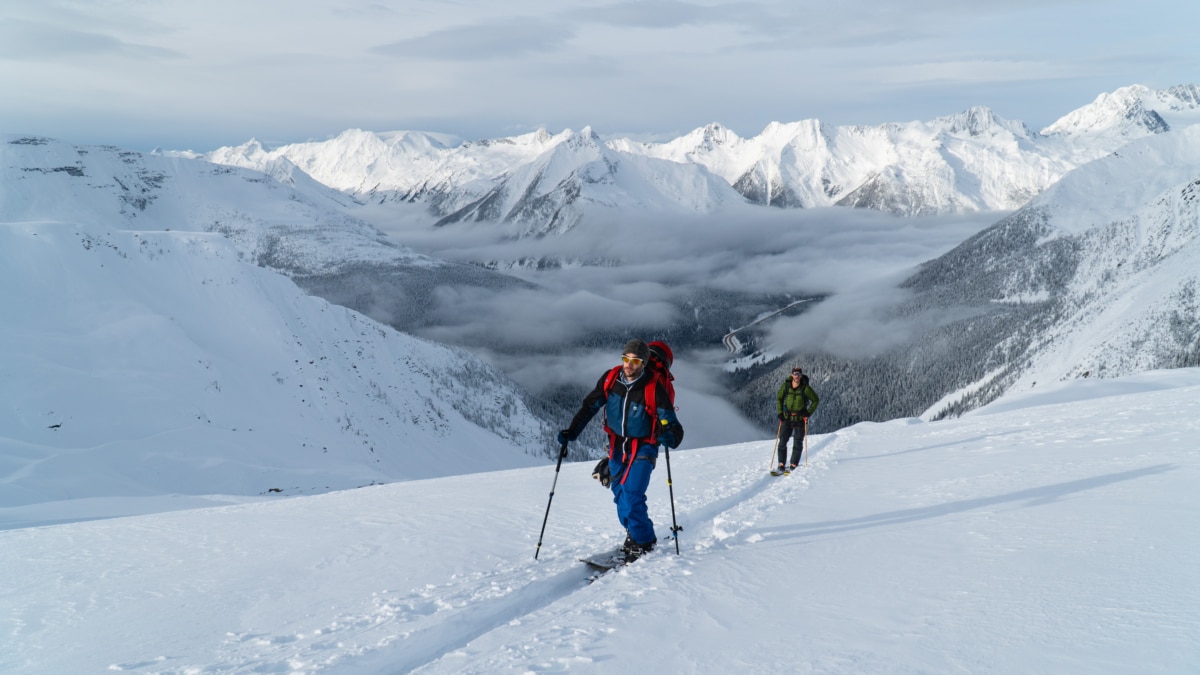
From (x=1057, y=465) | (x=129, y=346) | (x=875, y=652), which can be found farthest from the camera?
(x=129, y=346)

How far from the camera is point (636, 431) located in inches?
337

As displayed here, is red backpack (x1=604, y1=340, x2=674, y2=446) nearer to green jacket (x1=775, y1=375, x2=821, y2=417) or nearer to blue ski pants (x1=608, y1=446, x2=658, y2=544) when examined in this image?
blue ski pants (x1=608, y1=446, x2=658, y2=544)

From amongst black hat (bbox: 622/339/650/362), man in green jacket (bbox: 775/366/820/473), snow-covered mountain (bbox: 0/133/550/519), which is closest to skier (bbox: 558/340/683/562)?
black hat (bbox: 622/339/650/362)

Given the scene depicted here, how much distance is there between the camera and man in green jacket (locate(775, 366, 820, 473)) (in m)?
16.2

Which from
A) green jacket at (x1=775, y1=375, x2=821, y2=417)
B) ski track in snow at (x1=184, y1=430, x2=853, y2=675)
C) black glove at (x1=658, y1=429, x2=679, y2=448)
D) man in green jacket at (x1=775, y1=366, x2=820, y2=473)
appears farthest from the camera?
green jacket at (x1=775, y1=375, x2=821, y2=417)

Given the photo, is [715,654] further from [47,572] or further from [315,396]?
[315,396]

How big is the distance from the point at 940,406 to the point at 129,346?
179804 mm

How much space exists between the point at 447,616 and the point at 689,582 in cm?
264

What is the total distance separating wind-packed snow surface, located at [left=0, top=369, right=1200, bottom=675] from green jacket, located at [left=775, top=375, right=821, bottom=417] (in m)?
3.59

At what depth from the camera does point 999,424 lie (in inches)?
778

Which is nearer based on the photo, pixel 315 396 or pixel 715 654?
pixel 715 654

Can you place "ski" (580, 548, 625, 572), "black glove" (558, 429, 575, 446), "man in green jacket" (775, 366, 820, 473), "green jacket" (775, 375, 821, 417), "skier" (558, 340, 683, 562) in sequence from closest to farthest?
"ski" (580, 548, 625, 572) → "skier" (558, 340, 683, 562) → "black glove" (558, 429, 575, 446) → "man in green jacket" (775, 366, 820, 473) → "green jacket" (775, 375, 821, 417)

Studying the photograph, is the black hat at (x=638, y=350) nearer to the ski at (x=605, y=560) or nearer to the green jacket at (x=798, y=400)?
the ski at (x=605, y=560)

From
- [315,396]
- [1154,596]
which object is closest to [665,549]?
[1154,596]
